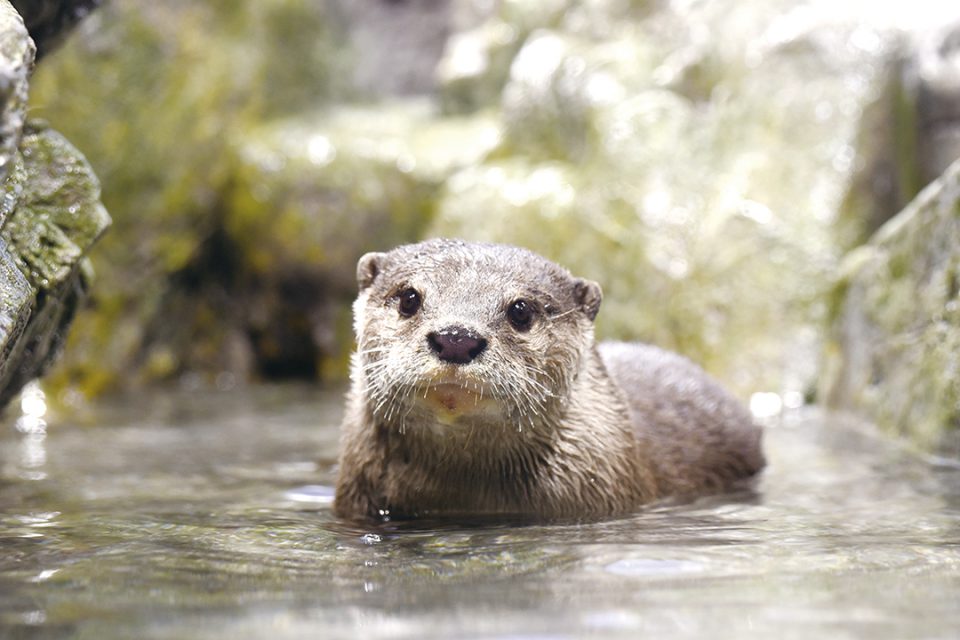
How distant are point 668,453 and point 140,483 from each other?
1.71 metres

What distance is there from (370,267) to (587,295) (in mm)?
621

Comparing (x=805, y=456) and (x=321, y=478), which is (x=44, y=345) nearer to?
(x=321, y=478)

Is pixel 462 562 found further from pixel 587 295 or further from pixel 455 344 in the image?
pixel 587 295

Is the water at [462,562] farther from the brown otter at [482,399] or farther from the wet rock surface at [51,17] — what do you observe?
the wet rock surface at [51,17]

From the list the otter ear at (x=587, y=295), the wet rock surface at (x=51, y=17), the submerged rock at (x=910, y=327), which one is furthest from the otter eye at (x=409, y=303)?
the submerged rock at (x=910, y=327)

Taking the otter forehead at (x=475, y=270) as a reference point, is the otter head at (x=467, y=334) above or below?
below

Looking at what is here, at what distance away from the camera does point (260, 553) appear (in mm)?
2426

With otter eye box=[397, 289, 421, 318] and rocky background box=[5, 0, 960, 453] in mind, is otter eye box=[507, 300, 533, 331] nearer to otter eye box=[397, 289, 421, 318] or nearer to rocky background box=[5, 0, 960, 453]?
otter eye box=[397, 289, 421, 318]

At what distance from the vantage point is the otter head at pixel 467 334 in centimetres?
263

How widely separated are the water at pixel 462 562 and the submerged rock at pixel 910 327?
25 cm

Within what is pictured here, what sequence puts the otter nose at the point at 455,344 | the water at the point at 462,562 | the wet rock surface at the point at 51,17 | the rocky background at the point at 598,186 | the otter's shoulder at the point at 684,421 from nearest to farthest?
the water at the point at 462,562 → the otter nose at the point at 455,344 → the wet rock surface at the point at 51,17 → the otter's shoulder at the point at 684,421 → the rocky background at the point at 598,186

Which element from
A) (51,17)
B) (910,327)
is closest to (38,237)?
(51,17)

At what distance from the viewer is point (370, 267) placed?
3.21 meters

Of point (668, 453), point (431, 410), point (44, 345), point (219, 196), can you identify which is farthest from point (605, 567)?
point (219, 196)
